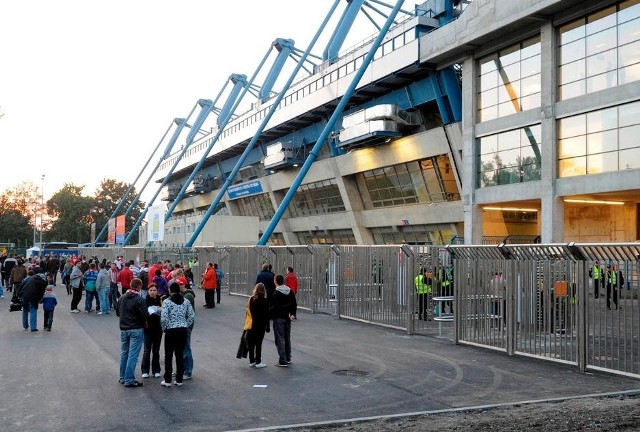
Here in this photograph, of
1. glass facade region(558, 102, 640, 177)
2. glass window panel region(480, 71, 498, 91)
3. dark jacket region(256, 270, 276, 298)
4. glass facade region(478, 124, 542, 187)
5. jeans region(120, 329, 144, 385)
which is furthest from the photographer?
glass window panel region(480, 71, 498, 91)

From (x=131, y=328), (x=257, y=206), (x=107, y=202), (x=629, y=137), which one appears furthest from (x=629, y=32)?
(x=107, y=202)

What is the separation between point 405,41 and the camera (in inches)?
1527

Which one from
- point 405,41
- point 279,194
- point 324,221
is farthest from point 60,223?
point 405,41

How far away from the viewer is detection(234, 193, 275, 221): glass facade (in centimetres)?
6479

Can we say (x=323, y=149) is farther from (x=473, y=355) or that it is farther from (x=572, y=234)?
(x=473, y=355)

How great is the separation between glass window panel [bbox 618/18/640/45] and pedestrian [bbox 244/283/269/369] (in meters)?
20.6

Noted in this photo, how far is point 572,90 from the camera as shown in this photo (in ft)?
90.3

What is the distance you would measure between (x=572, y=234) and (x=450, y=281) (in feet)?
70.6

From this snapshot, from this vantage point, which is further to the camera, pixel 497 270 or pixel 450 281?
pixel 450 281

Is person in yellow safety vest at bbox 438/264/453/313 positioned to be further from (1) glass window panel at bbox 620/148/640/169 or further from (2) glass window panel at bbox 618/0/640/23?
(2) glass window panel at bbox 618/0/640/23

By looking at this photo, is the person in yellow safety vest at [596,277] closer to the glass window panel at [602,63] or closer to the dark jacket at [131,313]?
the dark jacket at [131,313]

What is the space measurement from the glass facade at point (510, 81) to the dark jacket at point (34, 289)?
75.0 feet

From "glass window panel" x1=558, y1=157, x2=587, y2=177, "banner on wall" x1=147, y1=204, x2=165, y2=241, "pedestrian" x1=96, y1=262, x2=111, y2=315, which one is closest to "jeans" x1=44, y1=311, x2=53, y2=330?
"pedestrian" x1=96, y1=262, x2=111, y2=315

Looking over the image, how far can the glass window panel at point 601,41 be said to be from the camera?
25594 mm
